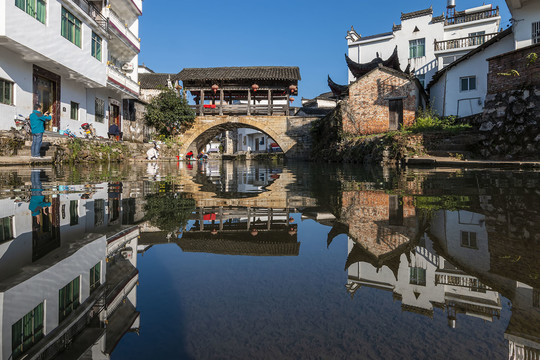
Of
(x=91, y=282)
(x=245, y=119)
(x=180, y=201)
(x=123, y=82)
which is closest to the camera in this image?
(x=91, y=282)

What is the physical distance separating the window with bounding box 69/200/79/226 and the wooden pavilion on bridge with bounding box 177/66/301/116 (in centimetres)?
2034

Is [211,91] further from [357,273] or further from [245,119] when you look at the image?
[357,273]

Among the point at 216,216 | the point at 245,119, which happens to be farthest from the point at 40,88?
the point at 216,216

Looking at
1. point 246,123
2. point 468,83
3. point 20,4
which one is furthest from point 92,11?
point 468,83

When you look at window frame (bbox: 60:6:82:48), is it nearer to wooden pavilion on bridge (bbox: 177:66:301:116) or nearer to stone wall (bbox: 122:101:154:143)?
stone wall (bbox: 122:101:154:143)

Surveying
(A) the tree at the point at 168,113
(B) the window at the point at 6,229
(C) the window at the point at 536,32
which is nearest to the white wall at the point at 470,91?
(C) the window at the point at 536,32

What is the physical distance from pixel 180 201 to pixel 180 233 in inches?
47.4

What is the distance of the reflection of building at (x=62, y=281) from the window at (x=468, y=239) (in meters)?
1.47

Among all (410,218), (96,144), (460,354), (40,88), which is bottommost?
(460,354)

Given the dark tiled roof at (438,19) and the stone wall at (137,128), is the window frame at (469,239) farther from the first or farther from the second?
the dark tiled roof at (438,19)

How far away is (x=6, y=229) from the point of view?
71.1 inches

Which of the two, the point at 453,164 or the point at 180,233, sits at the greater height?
the point at 453,164

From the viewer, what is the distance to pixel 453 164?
9.12m

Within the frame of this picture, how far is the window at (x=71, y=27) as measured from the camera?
12.7m
